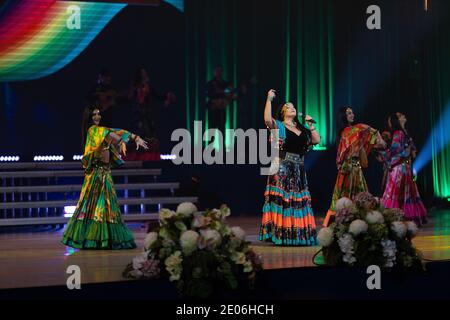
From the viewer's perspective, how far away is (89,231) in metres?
8.09

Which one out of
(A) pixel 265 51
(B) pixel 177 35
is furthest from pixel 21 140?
(A) pixel 265 51

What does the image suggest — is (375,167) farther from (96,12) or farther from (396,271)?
(396,271)

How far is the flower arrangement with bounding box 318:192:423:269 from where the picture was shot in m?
6.17

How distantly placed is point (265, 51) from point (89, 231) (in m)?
5.86

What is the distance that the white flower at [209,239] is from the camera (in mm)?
5465

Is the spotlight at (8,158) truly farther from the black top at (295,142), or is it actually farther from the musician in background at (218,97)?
the black top at (295,142)

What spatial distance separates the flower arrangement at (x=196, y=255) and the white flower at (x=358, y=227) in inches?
34.0

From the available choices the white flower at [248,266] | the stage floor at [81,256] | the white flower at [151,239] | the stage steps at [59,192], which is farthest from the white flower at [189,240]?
the stage steps at [59,192]

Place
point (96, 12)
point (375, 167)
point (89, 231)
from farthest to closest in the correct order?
1. point (375, 167)
2. point (96, 12)
3. point (89, 231)

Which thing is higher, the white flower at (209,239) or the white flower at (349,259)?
the white flower at (209,239)

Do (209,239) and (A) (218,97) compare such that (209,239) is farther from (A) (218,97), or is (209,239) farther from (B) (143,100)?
(A) (218,97)

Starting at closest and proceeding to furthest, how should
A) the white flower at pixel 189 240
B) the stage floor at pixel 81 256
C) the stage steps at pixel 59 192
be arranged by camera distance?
1. the white flower at pixel 189 240
2. the stage floor at pixel 81 256
3. the stage steps at pixel 59 192

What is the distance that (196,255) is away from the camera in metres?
5.45
